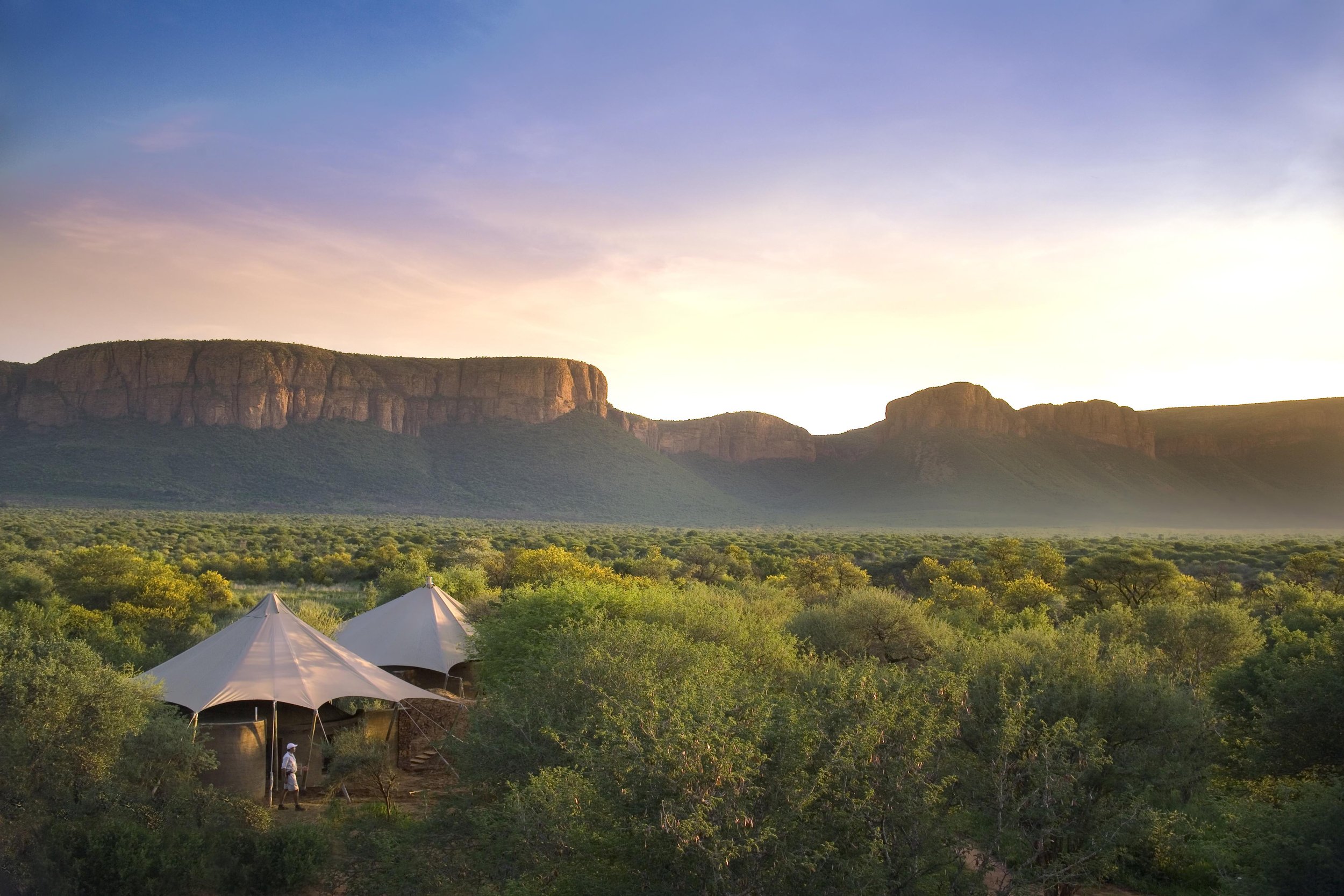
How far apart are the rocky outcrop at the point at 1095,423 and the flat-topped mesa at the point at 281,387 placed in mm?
58694

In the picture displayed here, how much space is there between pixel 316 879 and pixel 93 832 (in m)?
2.48

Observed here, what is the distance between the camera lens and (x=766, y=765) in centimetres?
752

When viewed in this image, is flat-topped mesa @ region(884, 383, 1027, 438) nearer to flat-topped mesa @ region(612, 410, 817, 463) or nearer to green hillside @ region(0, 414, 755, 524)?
flat-topped mesa @ region(612, 410, 817, 463)

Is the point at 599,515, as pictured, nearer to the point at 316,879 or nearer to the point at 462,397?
the point at 462,397

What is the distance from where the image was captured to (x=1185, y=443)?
5079 inches

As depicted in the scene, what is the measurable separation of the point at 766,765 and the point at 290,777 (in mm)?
9695

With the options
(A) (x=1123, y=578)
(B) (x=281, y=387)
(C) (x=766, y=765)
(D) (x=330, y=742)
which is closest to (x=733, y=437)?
(B) (x=281, y=387)

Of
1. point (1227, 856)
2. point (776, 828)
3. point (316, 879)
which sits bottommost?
point (316, 879)

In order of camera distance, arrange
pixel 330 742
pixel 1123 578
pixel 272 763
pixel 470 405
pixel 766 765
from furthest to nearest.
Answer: pixel 470 405
pixel 1123 578
pixel 330 742
pixel 272 763
pixel 766 765

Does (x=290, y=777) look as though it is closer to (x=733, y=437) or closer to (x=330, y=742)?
(x=330, y=742)

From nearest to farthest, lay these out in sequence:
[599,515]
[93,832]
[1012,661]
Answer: [93,832] → [1012,661] → [599,515]

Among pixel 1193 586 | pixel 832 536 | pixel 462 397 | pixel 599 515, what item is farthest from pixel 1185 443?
pixel 1193 586

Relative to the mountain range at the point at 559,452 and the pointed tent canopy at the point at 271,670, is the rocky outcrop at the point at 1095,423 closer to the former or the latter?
the mountain range at the point at 559,452

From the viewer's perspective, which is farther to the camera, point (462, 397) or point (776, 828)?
point (462, 397)
